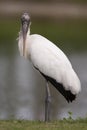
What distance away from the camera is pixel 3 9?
3678cm

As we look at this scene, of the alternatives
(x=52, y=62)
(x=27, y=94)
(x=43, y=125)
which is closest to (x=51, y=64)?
(x=52, y=62)

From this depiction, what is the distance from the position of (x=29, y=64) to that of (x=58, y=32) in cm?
1042

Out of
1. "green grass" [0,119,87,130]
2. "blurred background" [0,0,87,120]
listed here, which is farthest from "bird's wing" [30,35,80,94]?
"blurred background" [0,0,87,120]

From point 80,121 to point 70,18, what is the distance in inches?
1109

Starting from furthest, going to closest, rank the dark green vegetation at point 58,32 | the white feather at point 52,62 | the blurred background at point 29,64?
1. the dark green vegetation at point 58,32
2. the blurred background at point 29,64
3. the white feather at point 52,62

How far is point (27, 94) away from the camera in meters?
15.0

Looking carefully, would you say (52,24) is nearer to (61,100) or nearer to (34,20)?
(34,20)

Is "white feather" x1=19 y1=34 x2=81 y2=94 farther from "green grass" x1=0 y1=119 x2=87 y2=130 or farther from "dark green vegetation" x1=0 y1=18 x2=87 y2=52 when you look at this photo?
"dark green vegetation" x1=0 y1=18 x2=87 y2=52

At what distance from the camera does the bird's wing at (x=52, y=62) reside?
9508mm

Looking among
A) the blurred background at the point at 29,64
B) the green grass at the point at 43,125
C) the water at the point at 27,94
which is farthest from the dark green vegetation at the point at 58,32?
the green grass at the point at 43,125

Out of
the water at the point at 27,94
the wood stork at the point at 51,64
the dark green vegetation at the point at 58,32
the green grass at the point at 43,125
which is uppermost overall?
the dark green vegetation at the point at 58,32

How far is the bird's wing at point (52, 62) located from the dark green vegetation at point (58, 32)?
1294 centimetres

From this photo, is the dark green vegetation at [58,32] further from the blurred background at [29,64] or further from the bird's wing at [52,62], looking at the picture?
the bird's wing at [52,62]

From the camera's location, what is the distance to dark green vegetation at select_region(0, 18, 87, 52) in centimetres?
2478
